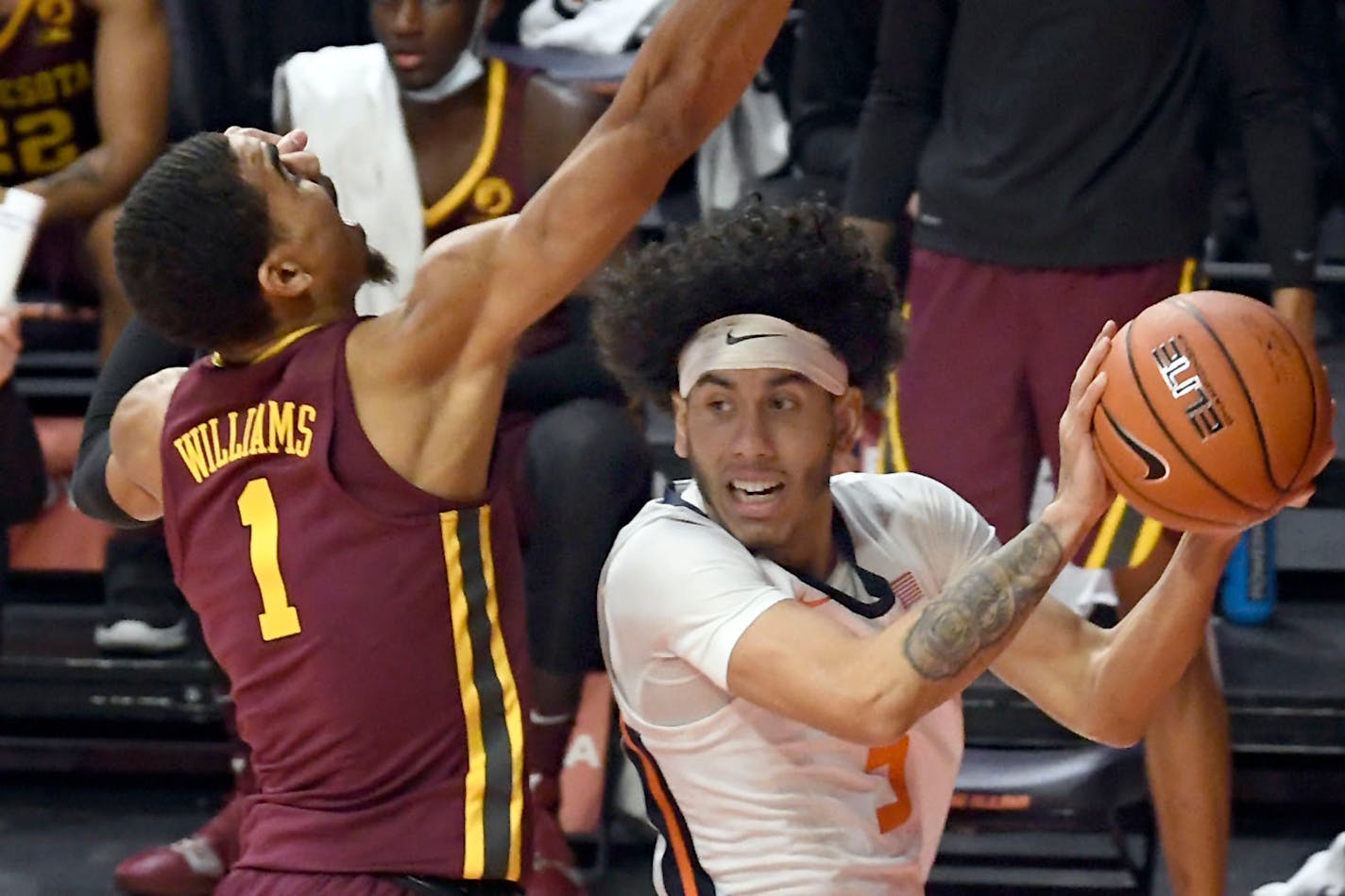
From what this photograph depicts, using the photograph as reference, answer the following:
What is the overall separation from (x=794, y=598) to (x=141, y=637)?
2546 mm

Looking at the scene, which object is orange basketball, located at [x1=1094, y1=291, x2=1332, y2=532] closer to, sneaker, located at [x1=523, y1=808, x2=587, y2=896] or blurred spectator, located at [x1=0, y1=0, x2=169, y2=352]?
sneaker, located at [x1=523, y1=808, x2=587, y2=896]

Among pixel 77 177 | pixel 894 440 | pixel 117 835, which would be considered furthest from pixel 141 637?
pixel 894 440

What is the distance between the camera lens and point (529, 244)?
7.67 feet

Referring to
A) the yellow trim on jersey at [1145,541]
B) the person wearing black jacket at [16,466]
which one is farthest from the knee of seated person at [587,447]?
the person wearing black jacket at [16,466]

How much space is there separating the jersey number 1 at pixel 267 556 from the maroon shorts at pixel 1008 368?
1382mm

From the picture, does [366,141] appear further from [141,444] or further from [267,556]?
[267,556]

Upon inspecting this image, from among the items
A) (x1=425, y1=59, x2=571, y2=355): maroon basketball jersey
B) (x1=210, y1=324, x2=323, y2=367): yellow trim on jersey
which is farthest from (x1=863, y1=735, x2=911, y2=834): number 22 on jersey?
(x1=425, y1=59, x2=571, y2=355): maroon basketball jersey

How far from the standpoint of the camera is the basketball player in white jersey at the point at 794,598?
2.19 metres

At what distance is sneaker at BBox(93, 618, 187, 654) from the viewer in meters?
4.53

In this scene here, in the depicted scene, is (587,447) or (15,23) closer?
(587,447)

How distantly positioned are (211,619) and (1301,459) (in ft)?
4.13

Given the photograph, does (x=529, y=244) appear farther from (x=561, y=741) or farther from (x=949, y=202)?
(x=561, y=741)

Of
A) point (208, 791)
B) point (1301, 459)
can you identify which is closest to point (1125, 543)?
point (1301, 459)

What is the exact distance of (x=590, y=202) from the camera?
233 cm
